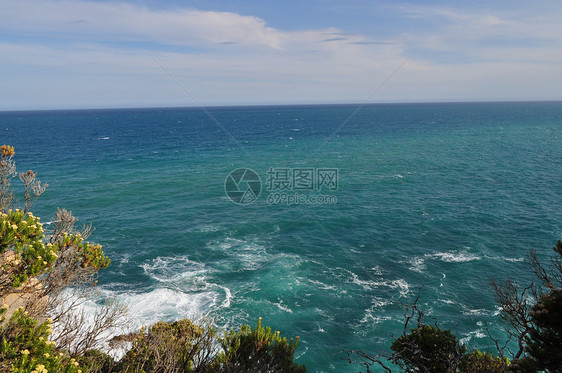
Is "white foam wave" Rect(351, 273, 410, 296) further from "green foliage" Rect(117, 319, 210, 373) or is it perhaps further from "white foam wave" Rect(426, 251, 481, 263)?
"green foliage" Rect(117, 319, 210, 373)

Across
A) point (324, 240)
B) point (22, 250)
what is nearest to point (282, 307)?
point (324, 240)

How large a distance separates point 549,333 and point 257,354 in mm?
15342

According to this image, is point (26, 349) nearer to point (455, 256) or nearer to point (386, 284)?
point (386, 284)

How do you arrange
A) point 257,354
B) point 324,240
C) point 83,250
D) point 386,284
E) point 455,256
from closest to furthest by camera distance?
point 83,250
point 257,354
point 386,284
point 455,256
point 324,240

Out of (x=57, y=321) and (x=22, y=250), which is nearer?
(x=22, y=250)

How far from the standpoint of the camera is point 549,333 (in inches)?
654

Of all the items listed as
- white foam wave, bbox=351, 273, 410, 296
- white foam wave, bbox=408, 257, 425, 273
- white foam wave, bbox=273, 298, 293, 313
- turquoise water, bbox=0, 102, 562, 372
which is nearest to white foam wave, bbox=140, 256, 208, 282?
turquoise water, bbox=0, 102, 562, 372

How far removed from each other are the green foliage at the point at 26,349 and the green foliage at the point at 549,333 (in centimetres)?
2053

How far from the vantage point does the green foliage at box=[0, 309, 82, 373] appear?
992 cm

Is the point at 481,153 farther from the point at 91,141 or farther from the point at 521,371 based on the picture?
the point at 91,141

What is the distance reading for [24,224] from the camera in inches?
507

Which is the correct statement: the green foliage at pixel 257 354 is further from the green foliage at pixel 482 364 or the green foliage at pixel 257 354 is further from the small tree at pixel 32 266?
the green foliage at pixel 482 364

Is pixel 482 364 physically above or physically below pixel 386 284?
above

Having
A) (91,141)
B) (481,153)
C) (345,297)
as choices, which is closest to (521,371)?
(345,297)
